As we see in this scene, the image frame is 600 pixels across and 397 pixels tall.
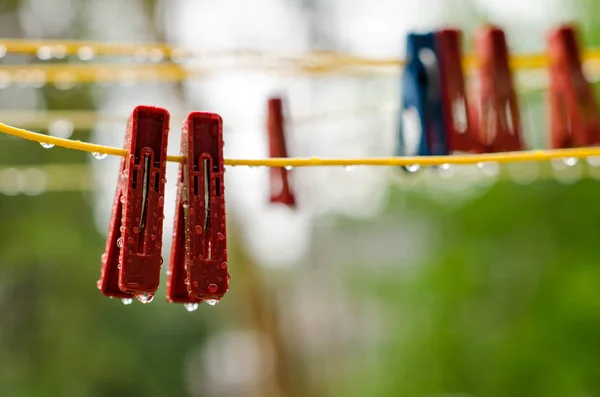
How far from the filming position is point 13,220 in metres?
6.62

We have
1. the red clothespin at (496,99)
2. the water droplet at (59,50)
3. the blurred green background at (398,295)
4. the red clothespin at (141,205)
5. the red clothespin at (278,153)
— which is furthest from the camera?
the blurred green background at (398,295)

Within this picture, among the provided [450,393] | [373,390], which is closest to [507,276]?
[450,393]

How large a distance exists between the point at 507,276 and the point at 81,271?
3.51 m

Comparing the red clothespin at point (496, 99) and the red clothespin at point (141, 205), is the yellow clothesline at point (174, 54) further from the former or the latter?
the red clothespin at point (141, 205)

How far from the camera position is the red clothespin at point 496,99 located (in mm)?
1748

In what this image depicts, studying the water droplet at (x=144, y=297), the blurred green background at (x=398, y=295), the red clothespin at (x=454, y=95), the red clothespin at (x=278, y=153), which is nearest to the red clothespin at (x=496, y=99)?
the red clothespin at (x=454, y=95)

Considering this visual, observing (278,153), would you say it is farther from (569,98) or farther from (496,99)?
(569,98)

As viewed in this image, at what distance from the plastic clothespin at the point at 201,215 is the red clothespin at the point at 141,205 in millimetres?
45

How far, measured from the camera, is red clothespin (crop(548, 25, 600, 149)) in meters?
1.77

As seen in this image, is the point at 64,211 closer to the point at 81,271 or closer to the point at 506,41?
the point at 81,271

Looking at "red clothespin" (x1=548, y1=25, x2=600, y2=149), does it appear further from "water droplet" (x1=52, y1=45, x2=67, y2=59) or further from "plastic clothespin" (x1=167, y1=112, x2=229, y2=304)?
"water droplet" (x1=52, y1=45, x2=67, y2=59)

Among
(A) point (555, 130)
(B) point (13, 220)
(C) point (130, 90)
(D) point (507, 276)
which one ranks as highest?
(C) point (130, 90)

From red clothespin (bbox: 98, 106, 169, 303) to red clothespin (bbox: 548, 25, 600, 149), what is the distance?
972 millimetres

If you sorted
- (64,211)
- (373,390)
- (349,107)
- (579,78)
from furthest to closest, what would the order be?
(373,390) → (64,211) → (349,107) → (579,78)
